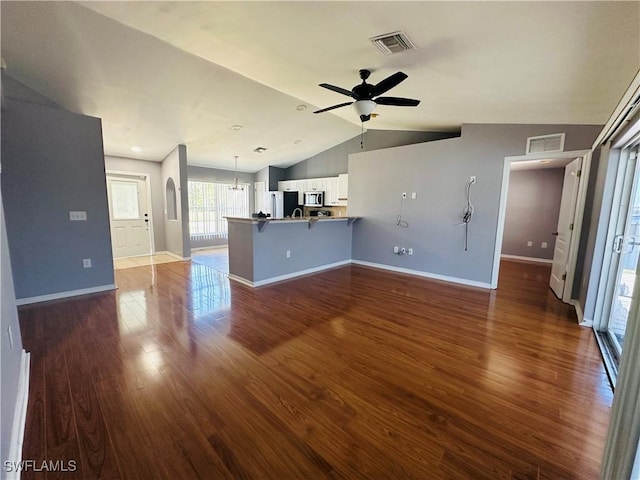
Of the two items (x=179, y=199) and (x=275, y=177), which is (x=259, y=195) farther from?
(x=179, y=199)

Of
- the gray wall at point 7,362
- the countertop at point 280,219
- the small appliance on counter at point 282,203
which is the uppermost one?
the small appliance on counter at point 282,203

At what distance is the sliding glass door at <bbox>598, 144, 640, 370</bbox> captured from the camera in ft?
8.59

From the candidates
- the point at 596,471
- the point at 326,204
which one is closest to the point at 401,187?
the point at 326,204

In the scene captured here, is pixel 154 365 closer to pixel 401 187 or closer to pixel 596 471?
pixel 596 471

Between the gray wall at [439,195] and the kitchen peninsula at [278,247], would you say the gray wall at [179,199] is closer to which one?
the kitchen peninsula at [278,247]

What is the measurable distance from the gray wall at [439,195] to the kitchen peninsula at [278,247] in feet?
2.92

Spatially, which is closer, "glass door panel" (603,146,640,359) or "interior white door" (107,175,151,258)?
"glass door panel" (603,146,640,359)

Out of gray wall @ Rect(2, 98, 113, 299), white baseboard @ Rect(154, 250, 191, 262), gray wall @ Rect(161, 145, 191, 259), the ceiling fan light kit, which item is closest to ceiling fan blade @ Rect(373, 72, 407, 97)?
the ceiling fan light kit

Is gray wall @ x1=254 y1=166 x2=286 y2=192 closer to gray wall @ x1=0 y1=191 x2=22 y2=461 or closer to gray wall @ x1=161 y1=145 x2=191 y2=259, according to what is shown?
gray wall @ x1=161 y1=145 x2=191 y2=259

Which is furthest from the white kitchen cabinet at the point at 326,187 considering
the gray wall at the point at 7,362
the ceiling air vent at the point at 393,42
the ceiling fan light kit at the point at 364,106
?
the gray wall at the point at 7,362

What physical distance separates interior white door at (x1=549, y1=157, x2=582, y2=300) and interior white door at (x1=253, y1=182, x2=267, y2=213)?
723 centimetres

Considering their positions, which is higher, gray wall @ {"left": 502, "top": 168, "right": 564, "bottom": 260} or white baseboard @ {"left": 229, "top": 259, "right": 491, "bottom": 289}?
gray wall @ {"left": 502, "top": 168, "right": 564, "bottom": 260}

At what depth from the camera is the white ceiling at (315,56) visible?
73.8 inches

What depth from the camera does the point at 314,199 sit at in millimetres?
7766
